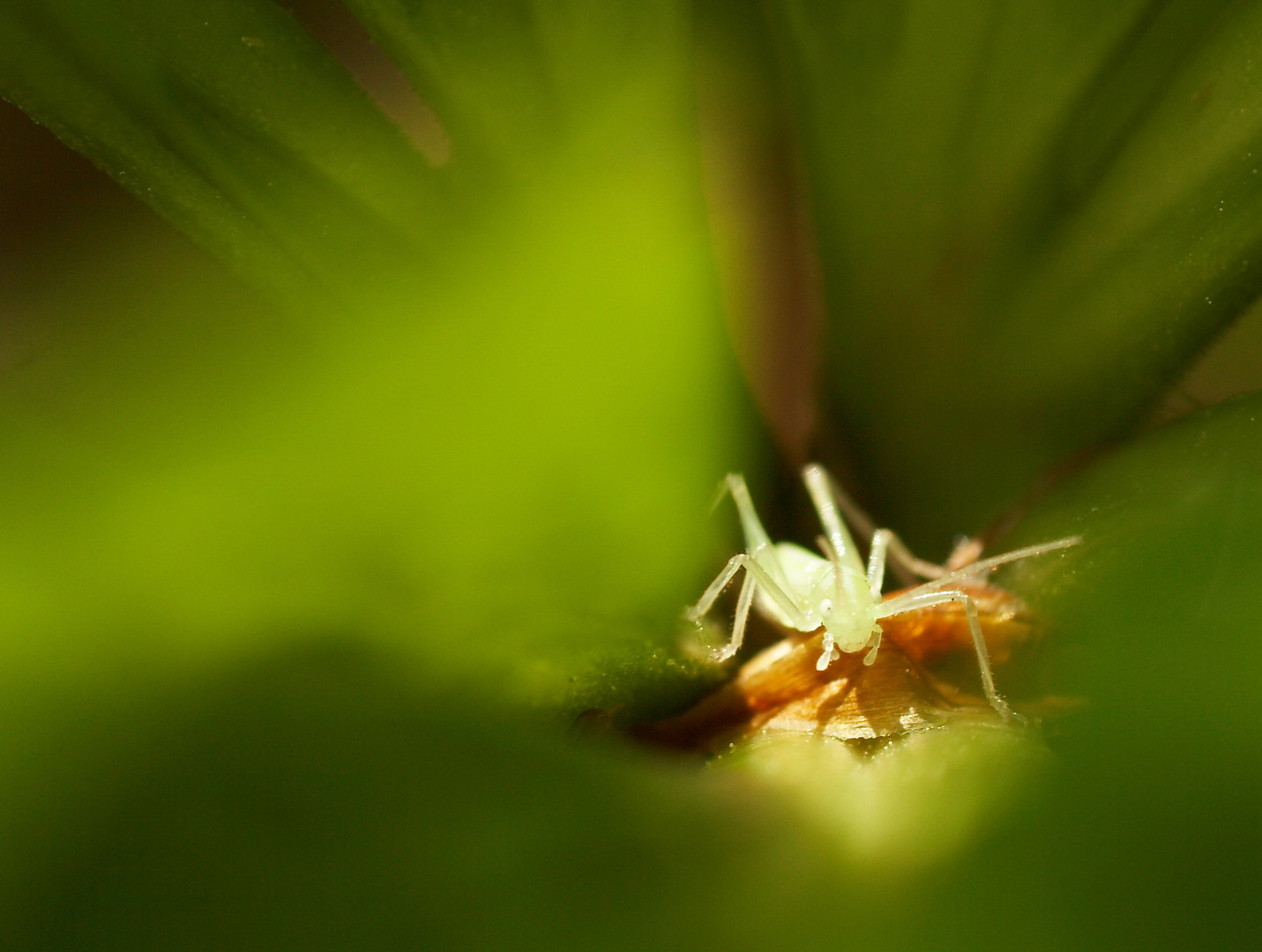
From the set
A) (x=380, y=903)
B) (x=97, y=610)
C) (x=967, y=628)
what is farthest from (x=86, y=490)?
(x=967, y=628)

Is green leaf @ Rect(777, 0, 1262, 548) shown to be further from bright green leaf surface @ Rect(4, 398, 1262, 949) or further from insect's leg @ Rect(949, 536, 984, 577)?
bright green leaf surface @ Rect(4, 398, 1262, 949)

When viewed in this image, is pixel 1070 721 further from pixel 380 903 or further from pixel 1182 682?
pixel 380 903

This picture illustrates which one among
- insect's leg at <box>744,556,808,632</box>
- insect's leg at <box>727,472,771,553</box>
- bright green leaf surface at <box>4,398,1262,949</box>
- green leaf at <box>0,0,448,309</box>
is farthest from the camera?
insect's leg at <box>744,556,808,632</box>

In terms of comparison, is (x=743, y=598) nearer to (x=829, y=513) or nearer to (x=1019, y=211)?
(x=829, y=513)

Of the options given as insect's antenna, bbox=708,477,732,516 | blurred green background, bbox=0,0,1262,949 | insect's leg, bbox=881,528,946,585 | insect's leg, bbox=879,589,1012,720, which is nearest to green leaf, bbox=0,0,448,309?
blurred green background, bbox=0,0,1262,949

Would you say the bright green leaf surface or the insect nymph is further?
the insect nymph

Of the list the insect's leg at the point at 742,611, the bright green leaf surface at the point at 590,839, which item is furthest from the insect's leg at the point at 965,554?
the bright green leaf surface at the point at 590,839

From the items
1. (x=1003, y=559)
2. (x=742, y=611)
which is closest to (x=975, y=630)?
(x=1003, y=559)
